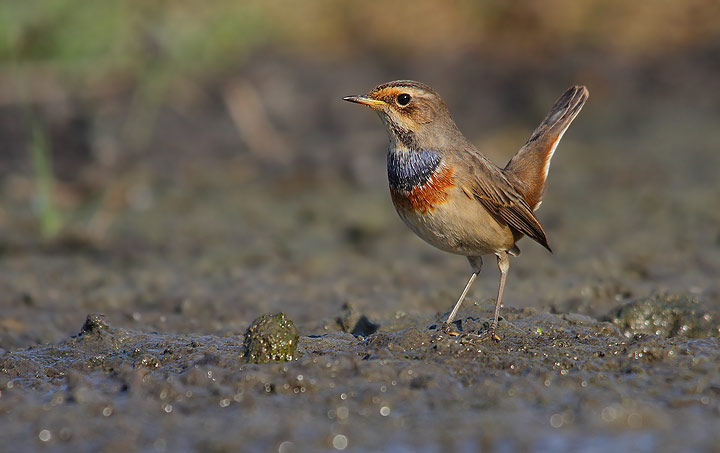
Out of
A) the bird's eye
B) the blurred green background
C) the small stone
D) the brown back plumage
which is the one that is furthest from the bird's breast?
the blurred green background

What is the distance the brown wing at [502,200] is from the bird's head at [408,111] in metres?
0.34

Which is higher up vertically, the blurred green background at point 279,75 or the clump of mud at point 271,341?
the blurred green background at point 279,75

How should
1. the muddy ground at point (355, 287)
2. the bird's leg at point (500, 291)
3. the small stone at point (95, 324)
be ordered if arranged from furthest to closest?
1. the small stone at point (95, 324)
2. the bird's leg at point (500, 291)
3. the muddy ground at point (355, 287)

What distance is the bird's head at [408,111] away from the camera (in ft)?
20.9

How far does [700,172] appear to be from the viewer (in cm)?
1017

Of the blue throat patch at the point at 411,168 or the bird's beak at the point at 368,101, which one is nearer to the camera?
the blue throat patch at the point at 411,168

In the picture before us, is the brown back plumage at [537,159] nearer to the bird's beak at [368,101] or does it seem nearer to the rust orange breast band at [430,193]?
the rust orange breast band at [430,193]

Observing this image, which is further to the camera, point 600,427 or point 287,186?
point 287,186

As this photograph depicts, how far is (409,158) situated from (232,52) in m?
7.05

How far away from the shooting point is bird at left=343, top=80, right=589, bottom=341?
20.0 feet

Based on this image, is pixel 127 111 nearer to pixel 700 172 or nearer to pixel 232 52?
pixel 232 52

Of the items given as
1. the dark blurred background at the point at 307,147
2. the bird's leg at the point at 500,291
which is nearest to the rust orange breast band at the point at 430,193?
the bird's leg at the point at 500,291

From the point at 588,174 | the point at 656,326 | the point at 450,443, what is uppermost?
the point at 588,174

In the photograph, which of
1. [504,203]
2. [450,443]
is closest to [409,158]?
[504,203]
